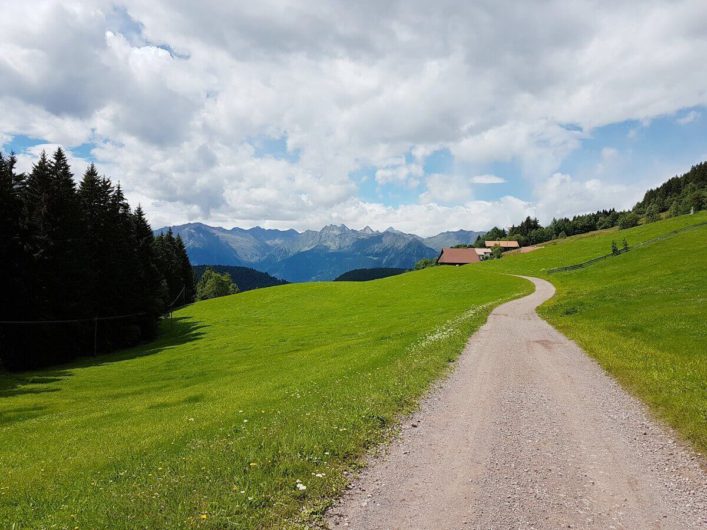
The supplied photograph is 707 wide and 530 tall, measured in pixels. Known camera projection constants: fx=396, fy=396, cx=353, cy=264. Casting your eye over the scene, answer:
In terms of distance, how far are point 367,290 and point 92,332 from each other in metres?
53.4

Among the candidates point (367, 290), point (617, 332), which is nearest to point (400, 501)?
point (617, 332)

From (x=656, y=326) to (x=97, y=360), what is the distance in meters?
58.6

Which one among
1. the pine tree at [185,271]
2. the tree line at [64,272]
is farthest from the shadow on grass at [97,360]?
the pine tree at [185,271]

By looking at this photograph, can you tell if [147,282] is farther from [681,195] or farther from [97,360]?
[681,195]

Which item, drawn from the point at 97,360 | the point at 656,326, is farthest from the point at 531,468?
the point at 97,360

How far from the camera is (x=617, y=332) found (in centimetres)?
2534

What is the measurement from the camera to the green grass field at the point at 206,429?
8203 mm

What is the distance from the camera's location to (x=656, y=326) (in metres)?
25.2

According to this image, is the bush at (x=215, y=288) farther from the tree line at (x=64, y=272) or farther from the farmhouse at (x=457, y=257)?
the tree line at (x=64, y=272)

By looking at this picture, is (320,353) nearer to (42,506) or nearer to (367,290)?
(42,506)

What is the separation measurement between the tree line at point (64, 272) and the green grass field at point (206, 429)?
7.37m

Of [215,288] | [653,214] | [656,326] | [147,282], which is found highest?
[653,214]

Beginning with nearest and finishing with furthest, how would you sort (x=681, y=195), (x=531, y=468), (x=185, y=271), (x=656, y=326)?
(x=531, y=468), (x=656, y=326), (x=185, y=271), (x=681, y=195)

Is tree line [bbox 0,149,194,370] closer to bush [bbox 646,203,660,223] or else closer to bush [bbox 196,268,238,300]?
bush [bbox 196,268,238,300]
